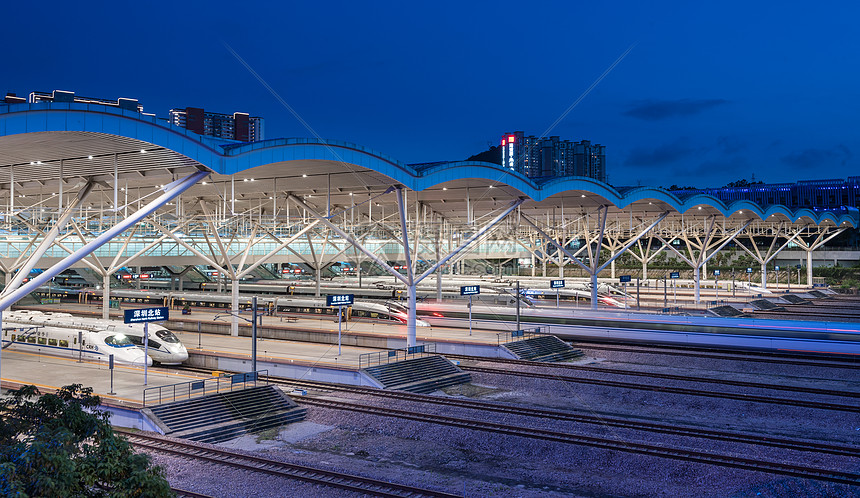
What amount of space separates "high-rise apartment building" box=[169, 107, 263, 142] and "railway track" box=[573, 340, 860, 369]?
26425 mm

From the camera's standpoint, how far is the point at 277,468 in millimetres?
15703

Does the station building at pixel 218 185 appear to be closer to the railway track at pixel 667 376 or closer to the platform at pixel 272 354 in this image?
the platform at pixel 272 354

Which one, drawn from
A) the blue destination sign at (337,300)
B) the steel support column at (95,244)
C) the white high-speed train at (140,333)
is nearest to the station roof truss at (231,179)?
the steel support column at (95,244)

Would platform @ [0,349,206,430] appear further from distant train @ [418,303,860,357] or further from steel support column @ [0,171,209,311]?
distant train @ [418,303,860,357]

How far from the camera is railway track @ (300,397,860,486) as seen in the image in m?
15.0

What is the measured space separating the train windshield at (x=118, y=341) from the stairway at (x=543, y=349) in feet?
57.3

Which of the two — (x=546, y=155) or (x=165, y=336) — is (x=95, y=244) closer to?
(x=165, y=336)

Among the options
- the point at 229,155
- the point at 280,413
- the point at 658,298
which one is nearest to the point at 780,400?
the point at 280,413

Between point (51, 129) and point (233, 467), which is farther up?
point (51, 129)

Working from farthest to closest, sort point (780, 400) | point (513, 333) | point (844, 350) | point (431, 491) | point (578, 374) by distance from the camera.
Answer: point (513, 333), point (844, 350), point (578, 374), point (780, 400), point (431, 491)

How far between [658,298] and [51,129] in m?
57.8

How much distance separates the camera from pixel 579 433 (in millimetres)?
18656

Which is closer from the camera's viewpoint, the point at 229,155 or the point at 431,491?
the point at 431,491

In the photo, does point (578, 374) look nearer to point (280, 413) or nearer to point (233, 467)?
point (280, 413)
